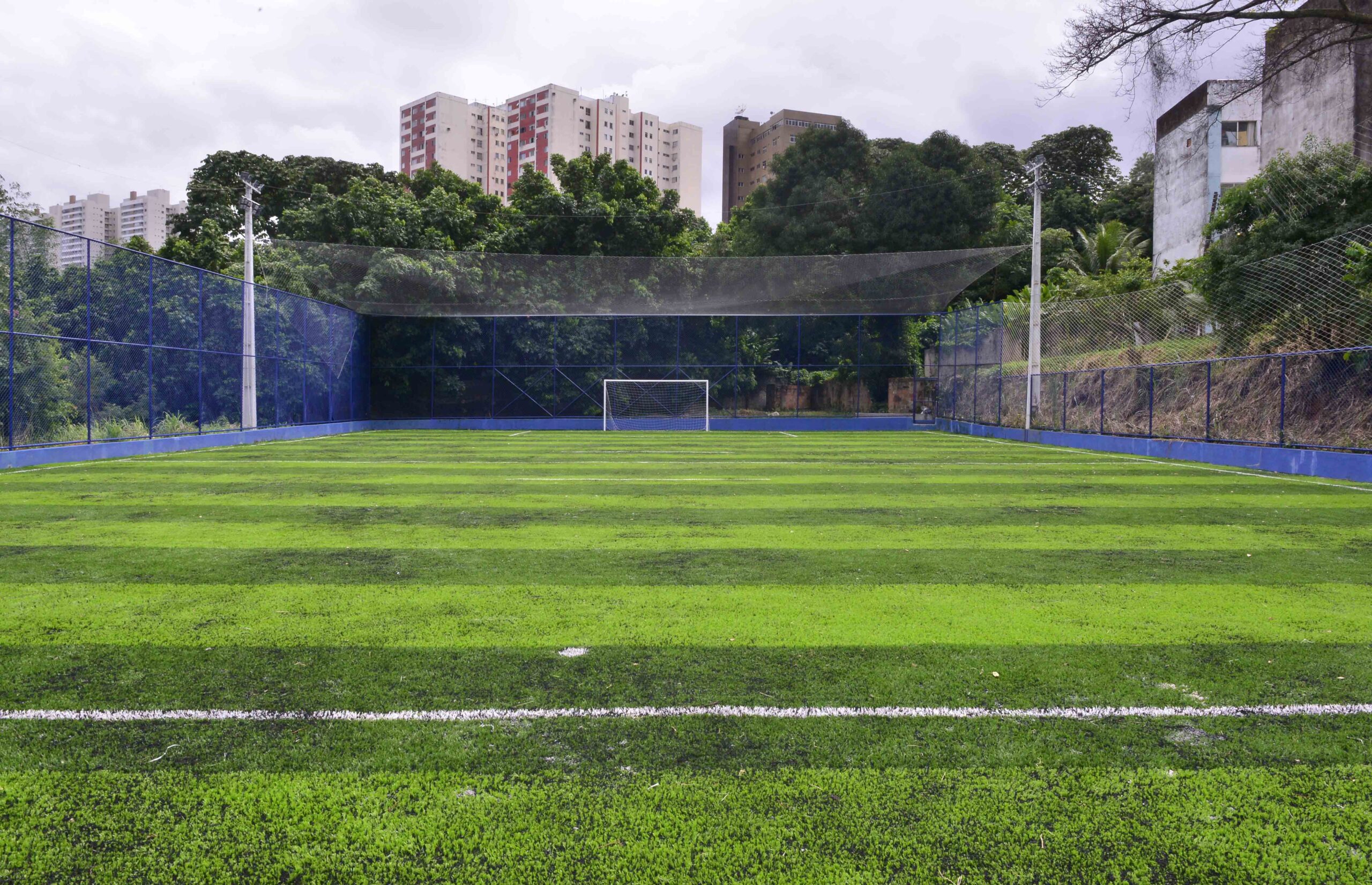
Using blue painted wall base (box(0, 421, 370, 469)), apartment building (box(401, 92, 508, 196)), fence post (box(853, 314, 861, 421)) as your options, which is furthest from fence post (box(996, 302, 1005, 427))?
apartment building (box(401, 92, 508, 196))

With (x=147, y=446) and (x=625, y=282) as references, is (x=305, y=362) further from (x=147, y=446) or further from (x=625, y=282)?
(x=625, y=282)

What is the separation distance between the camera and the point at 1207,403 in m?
13.6

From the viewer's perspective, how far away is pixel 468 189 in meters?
37.8

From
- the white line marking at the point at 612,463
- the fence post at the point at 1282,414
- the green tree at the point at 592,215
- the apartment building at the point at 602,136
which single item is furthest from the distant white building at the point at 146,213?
the fence post at the point at 1282,414

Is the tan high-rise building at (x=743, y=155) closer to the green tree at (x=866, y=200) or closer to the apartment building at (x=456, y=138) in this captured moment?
the apartment building at (x=456, y=138)

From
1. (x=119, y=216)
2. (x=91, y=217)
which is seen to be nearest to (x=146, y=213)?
(x=119, y=216)

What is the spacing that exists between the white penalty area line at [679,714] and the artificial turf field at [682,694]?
0.05 metres

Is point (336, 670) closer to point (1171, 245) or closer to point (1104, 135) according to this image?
point (1171, 245)

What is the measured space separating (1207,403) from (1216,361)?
685 millimetres

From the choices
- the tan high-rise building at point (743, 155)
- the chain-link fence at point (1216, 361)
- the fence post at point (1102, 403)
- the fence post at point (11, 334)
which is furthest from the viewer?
the tan high-rise building at point (743, 155)

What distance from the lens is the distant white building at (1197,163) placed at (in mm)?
26688

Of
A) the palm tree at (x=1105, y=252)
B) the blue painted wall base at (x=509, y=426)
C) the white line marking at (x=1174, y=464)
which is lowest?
the white line marking at (x=1174, y=464)

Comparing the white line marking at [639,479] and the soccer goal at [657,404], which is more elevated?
the soccer goal at [657,404]

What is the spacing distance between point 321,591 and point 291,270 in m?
21.4
